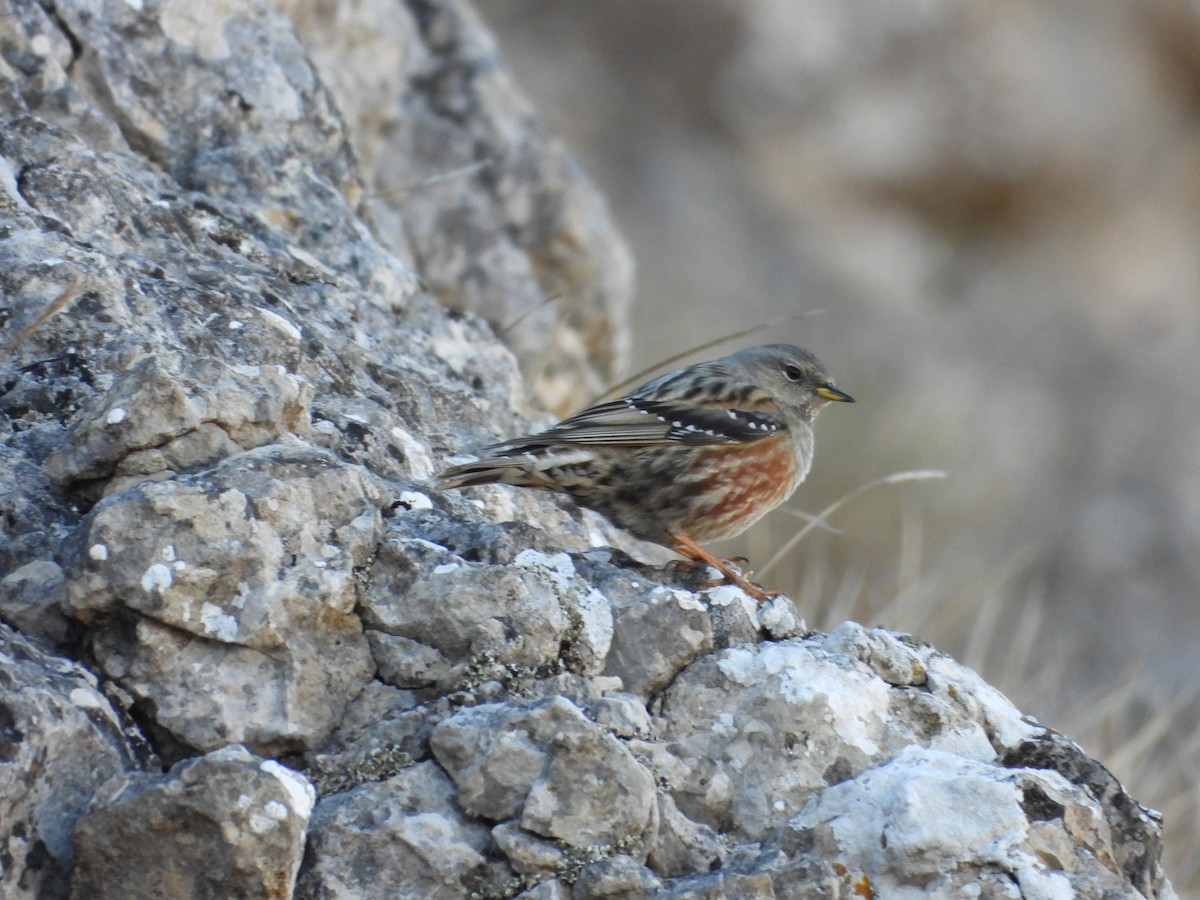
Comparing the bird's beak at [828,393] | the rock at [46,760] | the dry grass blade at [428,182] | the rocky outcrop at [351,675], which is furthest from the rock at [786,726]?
the dry grass blade at [428,182]

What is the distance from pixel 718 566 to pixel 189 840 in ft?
6.75

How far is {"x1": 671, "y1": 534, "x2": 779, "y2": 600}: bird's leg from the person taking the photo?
143 inches

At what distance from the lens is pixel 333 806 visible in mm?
2598

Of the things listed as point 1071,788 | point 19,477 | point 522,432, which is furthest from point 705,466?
point 19,477

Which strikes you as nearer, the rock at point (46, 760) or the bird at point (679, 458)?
the rock at point (46, 760)

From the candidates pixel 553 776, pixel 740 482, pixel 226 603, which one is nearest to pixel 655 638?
pixel 553 776

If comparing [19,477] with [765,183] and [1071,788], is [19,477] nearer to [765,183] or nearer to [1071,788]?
[1071,788]

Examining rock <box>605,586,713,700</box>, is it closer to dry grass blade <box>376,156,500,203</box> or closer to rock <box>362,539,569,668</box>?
rock <box>362,539,569,668</box>

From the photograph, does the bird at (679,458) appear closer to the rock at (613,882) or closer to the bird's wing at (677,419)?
the bird's wing at (677,419)

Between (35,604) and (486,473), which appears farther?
(486,473)

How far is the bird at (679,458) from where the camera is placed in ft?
13.8

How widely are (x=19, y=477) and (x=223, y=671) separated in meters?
0.71

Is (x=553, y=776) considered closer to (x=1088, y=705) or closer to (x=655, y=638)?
(x=655, y=638)

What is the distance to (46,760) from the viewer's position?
7.94 feet
